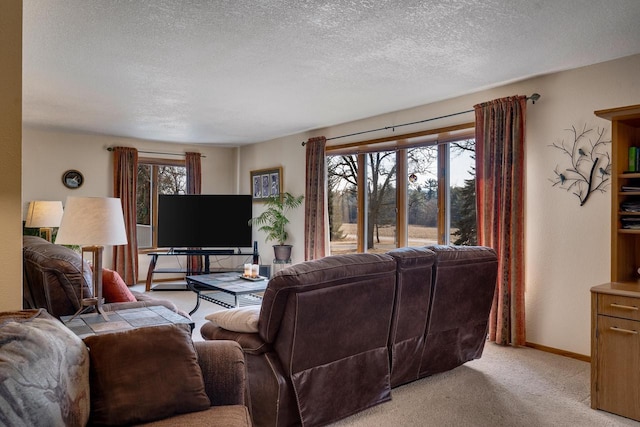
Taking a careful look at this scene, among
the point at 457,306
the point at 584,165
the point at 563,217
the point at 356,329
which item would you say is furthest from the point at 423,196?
the point at 356,329

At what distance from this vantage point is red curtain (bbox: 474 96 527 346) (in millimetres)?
3939

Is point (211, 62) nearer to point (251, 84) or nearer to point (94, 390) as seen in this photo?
point (251, 84)

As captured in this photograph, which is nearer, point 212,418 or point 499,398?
point 212,418

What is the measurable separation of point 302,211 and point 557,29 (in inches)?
172

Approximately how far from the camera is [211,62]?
11.7 ft

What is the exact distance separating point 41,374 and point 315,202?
16.8 feet

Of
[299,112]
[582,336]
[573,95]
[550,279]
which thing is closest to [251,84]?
[299,112]

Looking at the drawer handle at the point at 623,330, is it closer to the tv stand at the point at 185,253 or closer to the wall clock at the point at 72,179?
the tv stand at the point at 185,253

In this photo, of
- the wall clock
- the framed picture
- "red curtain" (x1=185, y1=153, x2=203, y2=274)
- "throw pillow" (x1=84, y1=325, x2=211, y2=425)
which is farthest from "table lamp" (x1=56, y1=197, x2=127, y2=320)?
"red curtain" (x1=185, y1=153, x2=203, y2=274)

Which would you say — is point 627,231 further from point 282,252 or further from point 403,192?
point 282,252

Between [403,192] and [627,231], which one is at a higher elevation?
[403,192]

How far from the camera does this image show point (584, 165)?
3.65 metres

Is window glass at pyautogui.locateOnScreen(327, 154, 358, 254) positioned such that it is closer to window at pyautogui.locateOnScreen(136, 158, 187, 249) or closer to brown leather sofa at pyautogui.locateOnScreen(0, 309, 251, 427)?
window at pyautogui.locateOnScreen(136, 158, 187, 249)

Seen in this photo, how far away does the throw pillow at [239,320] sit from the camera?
7.67 ft
